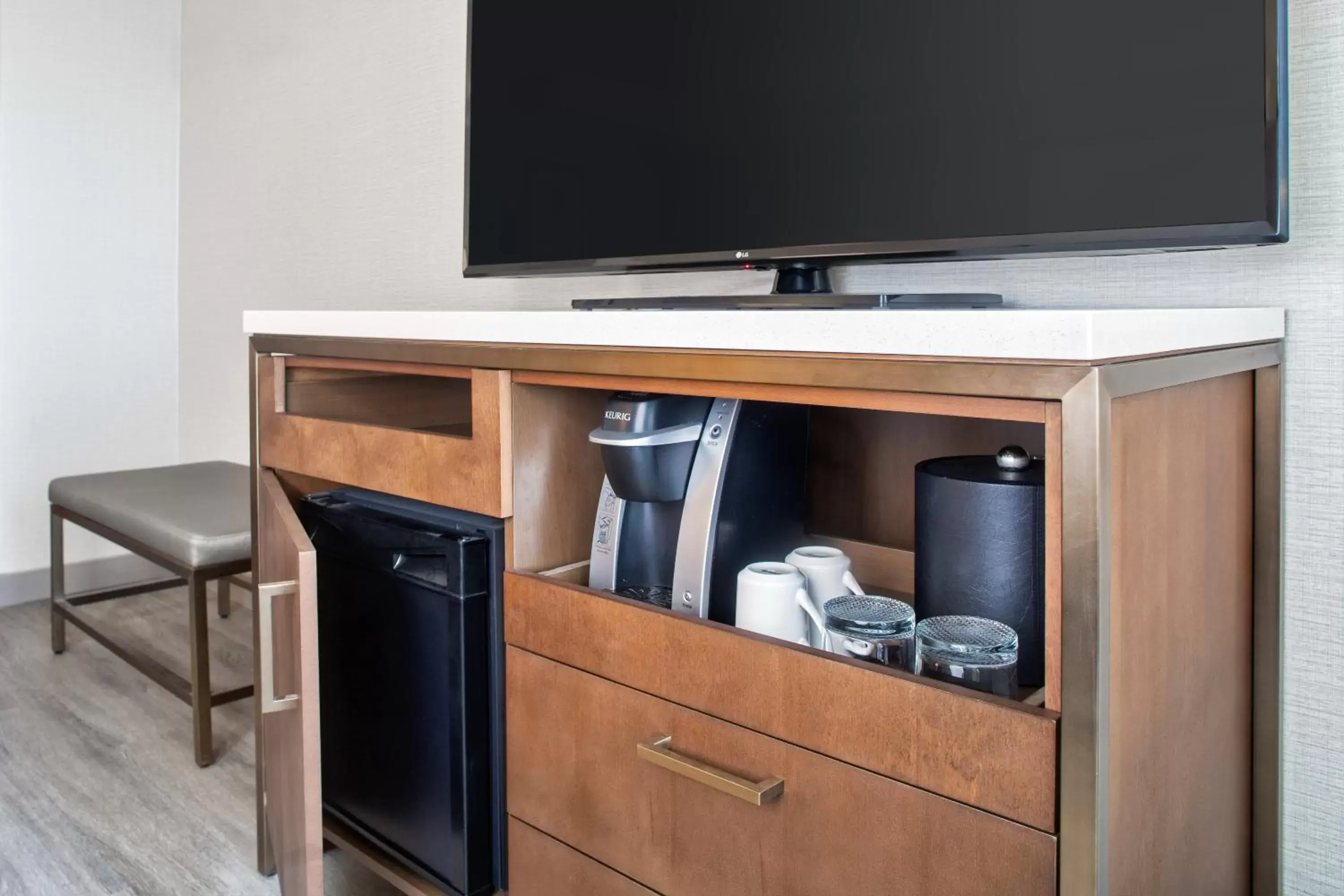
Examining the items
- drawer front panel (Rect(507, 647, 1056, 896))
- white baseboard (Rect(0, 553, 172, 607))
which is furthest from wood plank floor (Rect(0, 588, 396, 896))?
drawer front panel (Rect(507, 647, 1056, 896))

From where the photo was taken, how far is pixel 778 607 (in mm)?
966

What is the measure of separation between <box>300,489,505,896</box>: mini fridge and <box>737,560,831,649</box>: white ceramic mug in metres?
0.32

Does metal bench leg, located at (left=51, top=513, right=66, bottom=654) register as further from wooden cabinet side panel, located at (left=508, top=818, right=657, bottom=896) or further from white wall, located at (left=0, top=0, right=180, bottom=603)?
wooden cabinet side panel, located at (left=508, top=818, right=657, bottom=896)

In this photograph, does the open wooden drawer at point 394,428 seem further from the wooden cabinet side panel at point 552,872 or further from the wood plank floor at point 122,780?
the wood plank floor at point 122,780

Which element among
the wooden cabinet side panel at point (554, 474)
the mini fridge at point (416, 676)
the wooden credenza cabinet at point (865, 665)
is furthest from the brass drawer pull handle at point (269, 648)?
the wooden cabinet side panel at point (554, 474)

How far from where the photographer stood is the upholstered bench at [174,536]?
6.61ft

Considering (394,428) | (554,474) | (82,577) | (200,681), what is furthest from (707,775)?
(82,577)

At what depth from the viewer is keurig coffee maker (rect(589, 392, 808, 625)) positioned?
3.47 feet

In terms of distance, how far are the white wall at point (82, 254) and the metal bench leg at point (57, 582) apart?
0.53m

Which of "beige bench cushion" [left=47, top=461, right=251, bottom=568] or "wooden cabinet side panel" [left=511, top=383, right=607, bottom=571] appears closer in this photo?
"wooden cabinet side panel" [left=511, top=383, right=607, bottom=571]

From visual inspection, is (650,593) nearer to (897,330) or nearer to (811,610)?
(811,610)

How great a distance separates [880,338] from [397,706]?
85cm

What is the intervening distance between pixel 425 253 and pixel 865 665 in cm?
156

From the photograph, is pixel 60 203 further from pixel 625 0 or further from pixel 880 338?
pixel 880 338
